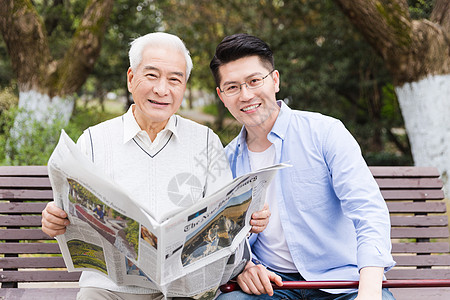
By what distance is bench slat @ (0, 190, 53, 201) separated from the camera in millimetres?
2525

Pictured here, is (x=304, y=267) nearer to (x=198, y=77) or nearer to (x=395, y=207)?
(x=395, y=207)

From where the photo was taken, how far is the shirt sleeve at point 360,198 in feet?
5.58

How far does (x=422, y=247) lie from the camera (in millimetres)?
2645

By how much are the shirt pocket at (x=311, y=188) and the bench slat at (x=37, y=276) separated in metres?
1.33

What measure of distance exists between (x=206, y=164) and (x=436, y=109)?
4289mm

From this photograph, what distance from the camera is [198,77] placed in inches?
583

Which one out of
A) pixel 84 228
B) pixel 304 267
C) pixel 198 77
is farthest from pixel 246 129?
pixel 198 77

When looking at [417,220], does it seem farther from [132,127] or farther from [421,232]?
[132,127]

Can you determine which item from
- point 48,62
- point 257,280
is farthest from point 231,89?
point 48,62

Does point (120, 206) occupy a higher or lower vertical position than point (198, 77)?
lower

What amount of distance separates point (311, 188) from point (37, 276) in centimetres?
164

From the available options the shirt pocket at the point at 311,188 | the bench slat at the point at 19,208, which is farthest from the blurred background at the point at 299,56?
the shirt pocket at the point at 311,188

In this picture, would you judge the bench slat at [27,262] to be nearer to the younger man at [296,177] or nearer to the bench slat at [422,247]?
the younger man at [296,177]

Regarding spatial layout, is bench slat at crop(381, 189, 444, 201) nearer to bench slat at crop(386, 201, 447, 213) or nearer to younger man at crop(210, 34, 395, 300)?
bench slat at crop(386, 201, 447, 213)
